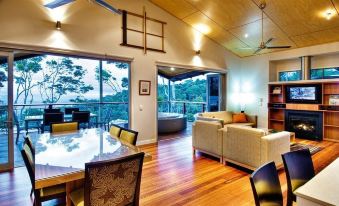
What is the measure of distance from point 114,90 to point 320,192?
7094 mm

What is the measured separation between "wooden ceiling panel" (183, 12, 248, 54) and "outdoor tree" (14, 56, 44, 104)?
5.03 m

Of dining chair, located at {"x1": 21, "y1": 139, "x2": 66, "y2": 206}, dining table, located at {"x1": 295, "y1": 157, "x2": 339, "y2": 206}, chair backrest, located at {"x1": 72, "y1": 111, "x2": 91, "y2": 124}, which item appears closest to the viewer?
dining table, located at {"x1": 295, "y1": 157, "x2": 339, "y2": 206}

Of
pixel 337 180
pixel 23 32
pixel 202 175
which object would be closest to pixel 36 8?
pixel 23 32

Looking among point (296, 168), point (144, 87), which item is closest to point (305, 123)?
point (144, 87)

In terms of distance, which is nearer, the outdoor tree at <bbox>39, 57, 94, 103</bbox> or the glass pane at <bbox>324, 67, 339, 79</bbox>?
the glass pane at <bbox>324, 67, 339, 79</bbox>

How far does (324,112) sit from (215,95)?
3.47m

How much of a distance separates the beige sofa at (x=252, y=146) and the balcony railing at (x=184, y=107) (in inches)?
183

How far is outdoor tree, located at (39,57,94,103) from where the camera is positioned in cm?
A: 695

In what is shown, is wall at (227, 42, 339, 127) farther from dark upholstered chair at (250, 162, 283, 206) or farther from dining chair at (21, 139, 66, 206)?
dining chair at (21, 139, 66, 206)

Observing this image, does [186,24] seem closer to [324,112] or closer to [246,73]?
[246,73]

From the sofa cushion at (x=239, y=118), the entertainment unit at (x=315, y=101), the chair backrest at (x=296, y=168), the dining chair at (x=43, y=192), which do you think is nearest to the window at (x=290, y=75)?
the entertainment unit at (x=315, y=101)

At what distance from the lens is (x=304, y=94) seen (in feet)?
20.8

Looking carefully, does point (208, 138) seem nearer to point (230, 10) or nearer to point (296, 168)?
point (296, 168)

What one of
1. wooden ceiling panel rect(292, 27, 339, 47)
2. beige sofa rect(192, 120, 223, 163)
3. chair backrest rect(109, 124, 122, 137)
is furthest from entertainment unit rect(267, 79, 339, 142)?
chair backrest rect(109, 124, 122, 137)
